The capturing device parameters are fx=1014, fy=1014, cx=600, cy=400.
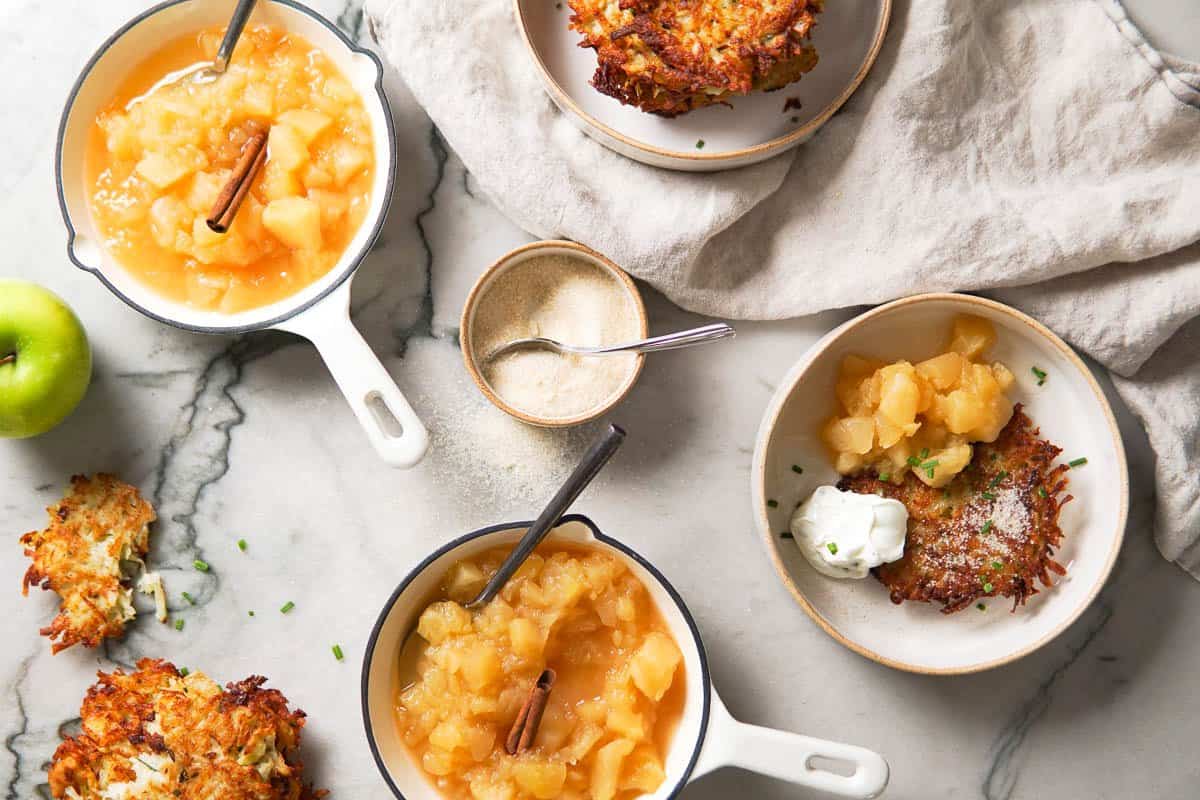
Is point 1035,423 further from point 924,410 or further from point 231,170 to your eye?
point 231,170

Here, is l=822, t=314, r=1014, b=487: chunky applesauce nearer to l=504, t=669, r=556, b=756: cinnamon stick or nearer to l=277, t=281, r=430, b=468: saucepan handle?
l=504, t=669, r=556, b=756: cinnamon stick

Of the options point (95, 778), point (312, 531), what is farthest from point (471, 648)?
point (95, 778)

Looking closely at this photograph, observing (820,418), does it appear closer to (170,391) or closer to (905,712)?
(905,712)

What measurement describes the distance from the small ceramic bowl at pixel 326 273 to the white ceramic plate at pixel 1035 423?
94 cm

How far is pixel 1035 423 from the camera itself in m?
2.63

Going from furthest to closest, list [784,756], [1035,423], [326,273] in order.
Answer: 1. [1035,423]
2. [326,273]
3. [784,756]

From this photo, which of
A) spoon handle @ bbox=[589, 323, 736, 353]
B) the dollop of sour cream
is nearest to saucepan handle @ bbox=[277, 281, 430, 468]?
spoon handle @ bbox=[589, 323, 736, 353]

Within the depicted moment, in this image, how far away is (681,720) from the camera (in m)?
2.47

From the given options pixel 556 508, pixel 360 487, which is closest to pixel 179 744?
pixel 360 487

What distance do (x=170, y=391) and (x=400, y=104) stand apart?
98 cm

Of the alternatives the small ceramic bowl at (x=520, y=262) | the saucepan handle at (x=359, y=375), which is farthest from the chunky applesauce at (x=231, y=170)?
the small ceramic bowl at (x=520, y=262)

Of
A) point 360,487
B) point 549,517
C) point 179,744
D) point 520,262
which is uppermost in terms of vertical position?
point 520,262

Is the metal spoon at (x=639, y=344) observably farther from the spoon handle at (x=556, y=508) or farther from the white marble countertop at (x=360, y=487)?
the spoon handle at (x=556, y=508)

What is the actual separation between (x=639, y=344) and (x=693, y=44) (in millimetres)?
712
